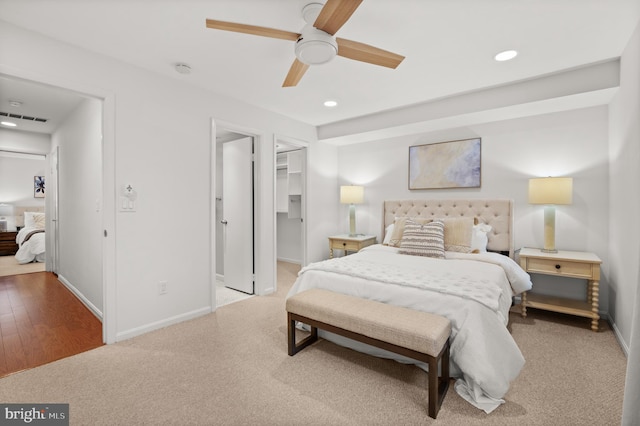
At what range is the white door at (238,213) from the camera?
390 cm

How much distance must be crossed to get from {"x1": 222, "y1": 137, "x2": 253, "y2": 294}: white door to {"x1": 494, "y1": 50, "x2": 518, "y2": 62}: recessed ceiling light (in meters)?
2.84

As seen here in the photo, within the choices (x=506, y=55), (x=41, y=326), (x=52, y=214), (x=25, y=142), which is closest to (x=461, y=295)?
(x=506, y=55)

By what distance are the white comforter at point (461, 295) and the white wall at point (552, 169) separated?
0.84m

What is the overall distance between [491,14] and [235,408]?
300 centimetres

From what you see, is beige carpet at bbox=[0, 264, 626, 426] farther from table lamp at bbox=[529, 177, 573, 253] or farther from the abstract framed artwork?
the abstract framed artwork

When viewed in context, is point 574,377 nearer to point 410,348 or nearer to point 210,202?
point 410,348

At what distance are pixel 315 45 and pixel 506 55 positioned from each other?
174cm

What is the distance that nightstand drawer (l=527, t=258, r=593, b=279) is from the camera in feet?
8.99

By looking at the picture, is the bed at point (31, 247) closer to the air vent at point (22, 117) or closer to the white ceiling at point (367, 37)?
the air vent at point (22, 117)

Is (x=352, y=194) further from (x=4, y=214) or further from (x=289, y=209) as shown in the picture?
(x=4, y=214)

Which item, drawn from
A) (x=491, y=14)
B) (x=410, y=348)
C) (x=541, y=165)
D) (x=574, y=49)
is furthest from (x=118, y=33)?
(x=541, y=165)

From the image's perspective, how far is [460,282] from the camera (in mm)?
2176

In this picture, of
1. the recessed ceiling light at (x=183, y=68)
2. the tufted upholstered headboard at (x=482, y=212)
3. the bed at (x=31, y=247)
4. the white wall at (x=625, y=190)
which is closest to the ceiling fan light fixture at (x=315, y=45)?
the recessed ceiling light at (x=183, y=68)

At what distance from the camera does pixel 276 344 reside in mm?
2486
